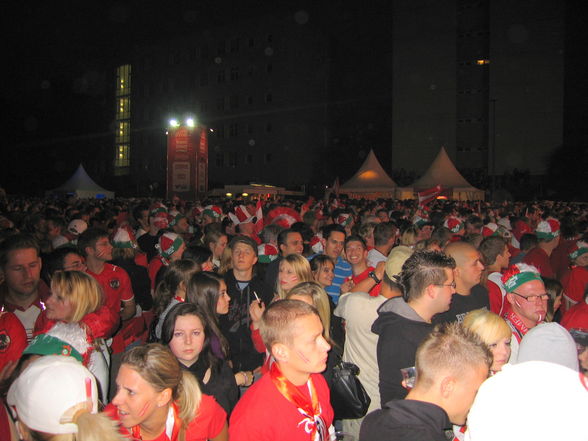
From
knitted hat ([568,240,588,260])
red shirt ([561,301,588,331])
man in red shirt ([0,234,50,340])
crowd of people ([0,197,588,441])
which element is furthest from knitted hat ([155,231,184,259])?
knitted hat ([568,240,588,260])

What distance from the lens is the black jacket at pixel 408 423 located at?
1.99 metres

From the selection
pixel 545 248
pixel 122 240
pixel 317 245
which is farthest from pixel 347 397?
pixel 545 248

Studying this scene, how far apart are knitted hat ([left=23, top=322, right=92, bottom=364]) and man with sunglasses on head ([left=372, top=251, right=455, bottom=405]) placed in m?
1.79

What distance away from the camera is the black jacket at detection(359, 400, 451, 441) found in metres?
1.99

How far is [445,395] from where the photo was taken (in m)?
2.16

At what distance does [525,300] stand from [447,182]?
26753mm

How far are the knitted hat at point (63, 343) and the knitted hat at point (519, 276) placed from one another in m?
3.24

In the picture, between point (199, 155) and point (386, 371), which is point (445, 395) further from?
point (199, 155)

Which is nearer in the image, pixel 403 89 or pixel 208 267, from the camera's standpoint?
pixel 208 267

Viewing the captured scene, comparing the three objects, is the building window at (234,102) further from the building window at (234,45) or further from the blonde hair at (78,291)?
the blonde hair at (78,291)

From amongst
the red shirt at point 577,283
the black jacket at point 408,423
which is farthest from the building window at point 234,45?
the black jacket at point 408,423

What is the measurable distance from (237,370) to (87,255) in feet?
7.39

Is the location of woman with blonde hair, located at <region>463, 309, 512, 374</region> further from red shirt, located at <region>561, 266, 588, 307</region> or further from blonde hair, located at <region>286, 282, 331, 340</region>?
red shirt, located at <region>561, 266, 588, 307</region>

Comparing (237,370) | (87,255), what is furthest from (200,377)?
(87,255)
